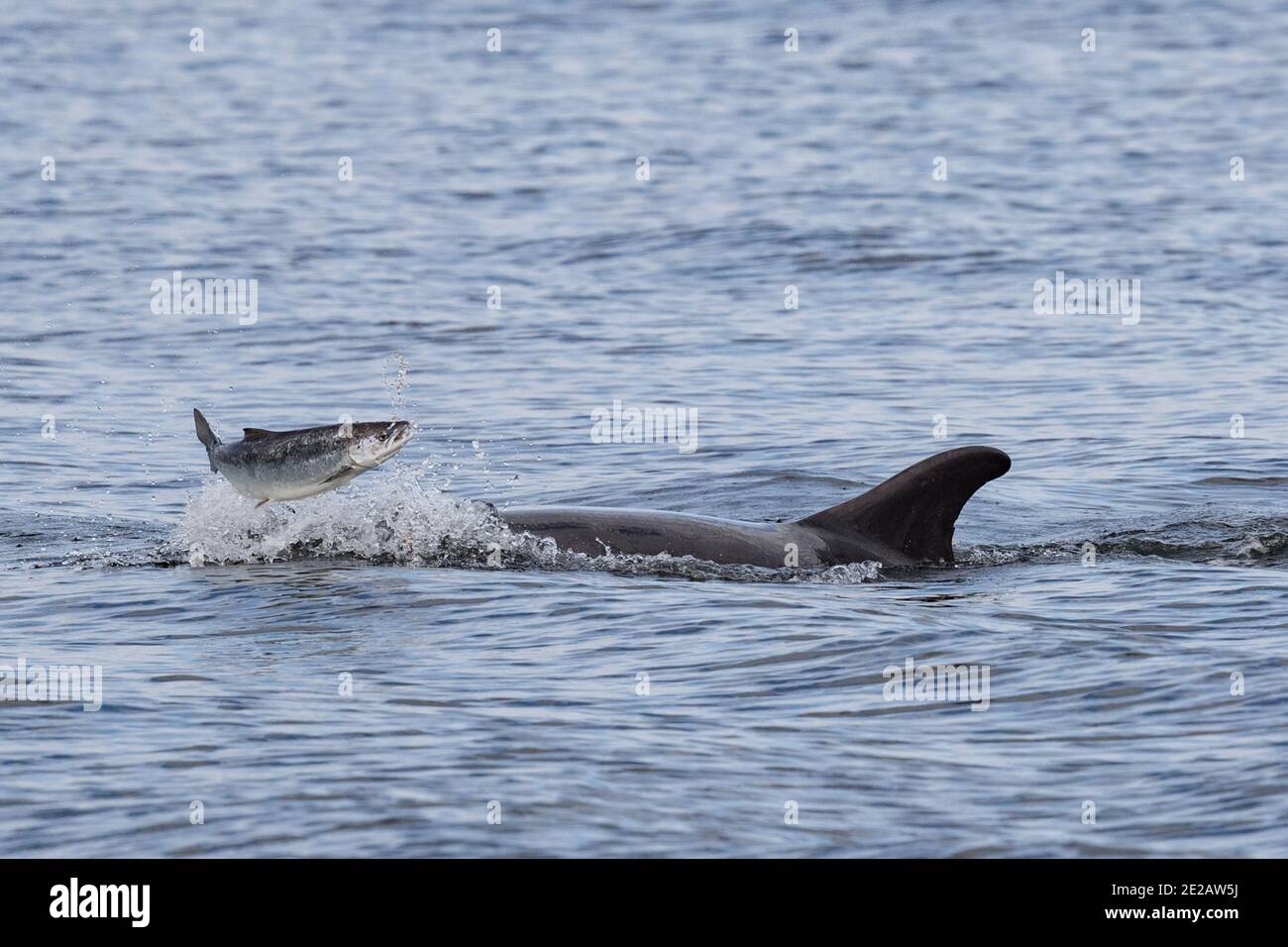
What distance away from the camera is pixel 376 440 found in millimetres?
11805

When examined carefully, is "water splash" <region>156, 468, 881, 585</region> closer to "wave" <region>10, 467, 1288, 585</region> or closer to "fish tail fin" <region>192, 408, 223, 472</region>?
"wave" <region>10, 467, 1288, 585</region>

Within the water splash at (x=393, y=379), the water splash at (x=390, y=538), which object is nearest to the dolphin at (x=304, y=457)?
the water splash at (x=390, y=538)

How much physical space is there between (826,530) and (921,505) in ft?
2.26

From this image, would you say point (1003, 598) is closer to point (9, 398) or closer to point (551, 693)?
point (551, 693)

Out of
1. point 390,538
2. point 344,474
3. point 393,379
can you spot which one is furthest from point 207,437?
point 393,379

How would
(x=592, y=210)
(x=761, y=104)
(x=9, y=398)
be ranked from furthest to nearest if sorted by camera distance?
(x=761, y=104) < (x=592, y=210) < (x=9, y=398)

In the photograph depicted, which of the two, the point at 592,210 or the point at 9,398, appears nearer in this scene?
the point at 9,398

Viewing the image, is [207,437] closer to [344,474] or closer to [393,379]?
[344,474]

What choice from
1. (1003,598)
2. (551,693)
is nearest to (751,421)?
(1003,598)

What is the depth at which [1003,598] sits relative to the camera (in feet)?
42.8

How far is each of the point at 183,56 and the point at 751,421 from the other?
4265 centimetres

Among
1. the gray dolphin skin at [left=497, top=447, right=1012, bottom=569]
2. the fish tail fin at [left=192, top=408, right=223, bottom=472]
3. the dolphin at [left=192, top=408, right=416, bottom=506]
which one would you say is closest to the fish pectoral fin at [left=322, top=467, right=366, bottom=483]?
the dolphin at [left=192, top=408, right=416, bottom=506]

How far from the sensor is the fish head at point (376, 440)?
1172 centimetres

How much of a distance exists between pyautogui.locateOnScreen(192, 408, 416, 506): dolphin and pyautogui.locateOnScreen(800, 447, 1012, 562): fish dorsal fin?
345 centimetres
